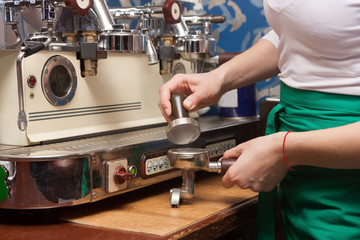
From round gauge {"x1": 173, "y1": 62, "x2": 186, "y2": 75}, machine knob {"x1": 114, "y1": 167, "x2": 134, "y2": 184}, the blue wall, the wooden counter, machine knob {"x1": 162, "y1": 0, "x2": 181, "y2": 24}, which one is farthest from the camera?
the blue wall

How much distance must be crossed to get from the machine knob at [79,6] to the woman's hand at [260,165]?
429 mm

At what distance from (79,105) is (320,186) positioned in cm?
56

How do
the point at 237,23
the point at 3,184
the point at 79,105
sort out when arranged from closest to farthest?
the point at 3,184 < the point at 79,105 < the point at 237,23

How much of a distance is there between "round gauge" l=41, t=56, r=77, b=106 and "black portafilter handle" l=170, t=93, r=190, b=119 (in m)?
0.25

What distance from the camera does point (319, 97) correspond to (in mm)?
871

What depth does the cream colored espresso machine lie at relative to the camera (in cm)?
91

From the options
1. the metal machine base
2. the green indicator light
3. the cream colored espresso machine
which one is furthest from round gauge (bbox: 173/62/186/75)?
the green indicator light

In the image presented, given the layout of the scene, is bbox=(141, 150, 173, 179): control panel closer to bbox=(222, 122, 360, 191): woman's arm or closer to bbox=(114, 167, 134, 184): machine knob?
bbox=(114, 167, 134, 184): machine knob

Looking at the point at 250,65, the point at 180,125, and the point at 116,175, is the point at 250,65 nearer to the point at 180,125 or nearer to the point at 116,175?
the point at 180,125

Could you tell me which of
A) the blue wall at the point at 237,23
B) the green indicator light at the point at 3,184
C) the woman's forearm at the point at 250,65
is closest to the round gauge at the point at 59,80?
the green indicator light at the point at 3,184

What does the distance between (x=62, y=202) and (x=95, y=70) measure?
1.16 feet

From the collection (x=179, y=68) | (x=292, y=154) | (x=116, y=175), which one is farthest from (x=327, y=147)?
(x=179, y=68)

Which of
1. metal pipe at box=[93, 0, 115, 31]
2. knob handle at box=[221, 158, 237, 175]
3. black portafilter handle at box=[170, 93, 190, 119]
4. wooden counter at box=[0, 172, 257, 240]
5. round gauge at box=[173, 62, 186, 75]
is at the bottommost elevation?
wooden counter at box=[0, 172, 257, 240]

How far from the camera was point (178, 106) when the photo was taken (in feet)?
3.17
